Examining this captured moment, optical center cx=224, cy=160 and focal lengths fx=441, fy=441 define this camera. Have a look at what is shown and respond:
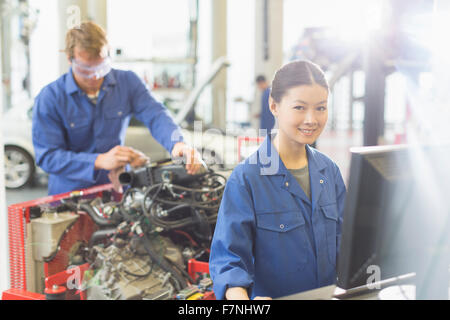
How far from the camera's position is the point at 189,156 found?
1929 millimetres

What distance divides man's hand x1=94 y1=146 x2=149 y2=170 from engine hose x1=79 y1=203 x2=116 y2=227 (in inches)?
8.7

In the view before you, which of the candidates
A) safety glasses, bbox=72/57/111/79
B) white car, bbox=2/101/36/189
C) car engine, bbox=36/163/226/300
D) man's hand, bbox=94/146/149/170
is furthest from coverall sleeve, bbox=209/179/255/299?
white car, bbox=2/101/36/189

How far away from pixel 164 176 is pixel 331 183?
0.81 meters

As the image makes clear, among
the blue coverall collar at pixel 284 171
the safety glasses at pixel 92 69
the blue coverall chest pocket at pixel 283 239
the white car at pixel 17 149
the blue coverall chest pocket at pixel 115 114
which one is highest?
the safety glasses at pixel 92 69

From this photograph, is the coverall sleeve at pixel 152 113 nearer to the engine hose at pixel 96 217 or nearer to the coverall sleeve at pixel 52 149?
the coverall sleeve at pixel 52 149

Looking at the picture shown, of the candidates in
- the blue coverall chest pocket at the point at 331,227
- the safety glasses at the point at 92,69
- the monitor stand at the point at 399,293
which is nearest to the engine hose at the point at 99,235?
the safety glasses at the point at 92,69

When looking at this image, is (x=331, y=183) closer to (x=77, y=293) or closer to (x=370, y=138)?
(x=77, y=293)

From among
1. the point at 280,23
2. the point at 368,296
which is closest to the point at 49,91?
the point at 368,296

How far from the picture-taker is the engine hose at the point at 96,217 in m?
1.97

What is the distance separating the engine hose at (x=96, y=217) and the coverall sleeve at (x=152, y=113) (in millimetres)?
524

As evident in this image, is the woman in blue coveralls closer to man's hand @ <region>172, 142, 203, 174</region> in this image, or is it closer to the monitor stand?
the monitor stand

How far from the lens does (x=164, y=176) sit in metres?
1.90

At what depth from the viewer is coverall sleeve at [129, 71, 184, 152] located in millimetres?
2365

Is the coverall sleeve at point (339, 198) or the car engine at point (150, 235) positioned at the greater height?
the coverall sleeve at point (339, 198)
